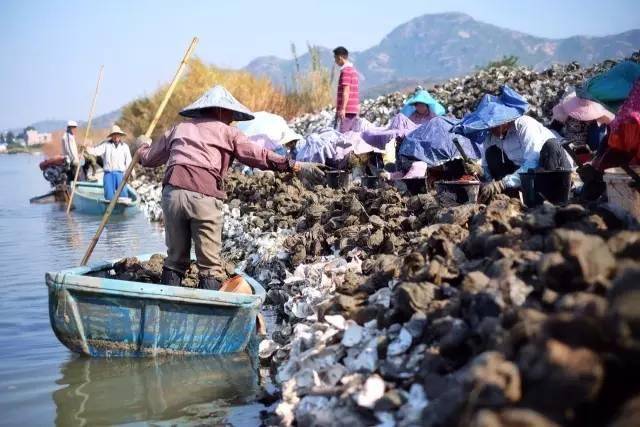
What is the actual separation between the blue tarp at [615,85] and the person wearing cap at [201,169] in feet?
7.73

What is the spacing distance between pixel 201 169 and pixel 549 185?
2.66m

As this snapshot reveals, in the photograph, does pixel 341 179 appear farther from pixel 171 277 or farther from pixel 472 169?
pixel 171 277

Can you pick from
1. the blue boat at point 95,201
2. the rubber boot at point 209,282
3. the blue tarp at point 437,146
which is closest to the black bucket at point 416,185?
the blue tarp at point 437,146

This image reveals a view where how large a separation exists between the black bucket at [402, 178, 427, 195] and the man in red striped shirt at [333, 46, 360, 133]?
3.52 meters

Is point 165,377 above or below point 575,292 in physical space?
below

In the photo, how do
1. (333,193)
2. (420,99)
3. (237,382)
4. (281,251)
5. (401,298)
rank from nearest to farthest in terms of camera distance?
1. (401,298)
2. (237,382)
3. (281,251)
4. (333,193)
5. (420,99)

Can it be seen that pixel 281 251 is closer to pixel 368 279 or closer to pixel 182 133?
pixel 182 133

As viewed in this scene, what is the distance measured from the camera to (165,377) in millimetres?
4941

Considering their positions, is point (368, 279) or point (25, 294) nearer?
point (368, 279)

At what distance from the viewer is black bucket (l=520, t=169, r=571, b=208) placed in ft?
17.5

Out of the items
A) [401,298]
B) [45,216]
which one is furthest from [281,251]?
[45,216]

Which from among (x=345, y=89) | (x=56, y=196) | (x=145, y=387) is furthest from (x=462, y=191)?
(x=56, y=196)

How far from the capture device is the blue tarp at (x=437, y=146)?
7.09m

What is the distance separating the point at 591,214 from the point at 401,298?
1126mm
